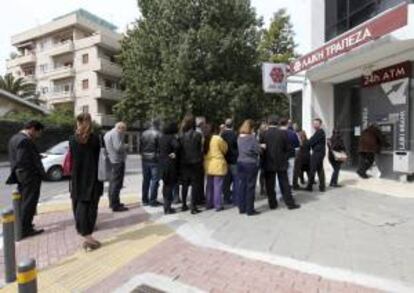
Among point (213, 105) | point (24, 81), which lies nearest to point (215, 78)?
point (213, 105)

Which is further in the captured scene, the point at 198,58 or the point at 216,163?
the point at 198,58

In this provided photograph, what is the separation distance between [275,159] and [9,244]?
4.82 metres

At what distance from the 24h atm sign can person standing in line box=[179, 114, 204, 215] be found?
186 inches

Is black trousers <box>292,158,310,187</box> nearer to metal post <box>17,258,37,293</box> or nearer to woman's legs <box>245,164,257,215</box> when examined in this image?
woman's legs <box>245,164,257,215</box>

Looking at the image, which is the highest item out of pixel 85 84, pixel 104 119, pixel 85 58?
pixel 85 58

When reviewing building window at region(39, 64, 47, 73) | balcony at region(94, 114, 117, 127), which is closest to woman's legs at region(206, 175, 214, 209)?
balcony at region(94, 114, 117, 127)

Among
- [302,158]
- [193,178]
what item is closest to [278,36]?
[302,158]

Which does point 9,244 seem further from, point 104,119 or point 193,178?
point 104,119

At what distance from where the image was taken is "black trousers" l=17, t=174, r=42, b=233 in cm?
775

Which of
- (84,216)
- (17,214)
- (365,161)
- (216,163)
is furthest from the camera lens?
(365,161)

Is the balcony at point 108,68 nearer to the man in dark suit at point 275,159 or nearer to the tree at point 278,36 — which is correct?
the tree at point 278,36

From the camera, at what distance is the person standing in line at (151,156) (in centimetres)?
941

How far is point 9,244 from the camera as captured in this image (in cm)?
580

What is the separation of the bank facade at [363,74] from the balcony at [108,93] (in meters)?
35.0
